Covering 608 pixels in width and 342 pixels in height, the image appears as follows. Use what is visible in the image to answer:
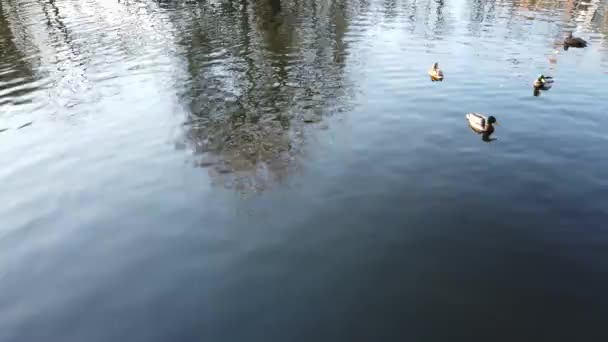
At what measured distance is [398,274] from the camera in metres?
14.0

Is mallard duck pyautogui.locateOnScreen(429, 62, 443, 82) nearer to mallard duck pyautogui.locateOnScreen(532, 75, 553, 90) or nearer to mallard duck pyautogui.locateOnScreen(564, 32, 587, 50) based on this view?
mallard duck pyautogui.locateOnScreen(532, 75, 553, 90)

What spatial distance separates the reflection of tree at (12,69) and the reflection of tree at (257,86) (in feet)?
38.7

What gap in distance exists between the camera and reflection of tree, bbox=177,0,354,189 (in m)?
21.2

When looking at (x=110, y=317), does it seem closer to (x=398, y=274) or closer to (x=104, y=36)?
(x=398, y=274)

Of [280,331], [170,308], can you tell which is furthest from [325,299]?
[170,308]

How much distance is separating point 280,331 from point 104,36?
40.8 metres

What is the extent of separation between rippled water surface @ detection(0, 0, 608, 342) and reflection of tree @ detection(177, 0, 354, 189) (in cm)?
19

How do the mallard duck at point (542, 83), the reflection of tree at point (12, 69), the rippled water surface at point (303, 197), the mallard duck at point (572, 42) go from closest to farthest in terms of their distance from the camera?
1. the rippled water surface at point (303, 197)
2. the mallard duck at point (542, 83)
3. the reflection of tree at point (12, 69)
4. the mallard duck at point (572, 42)

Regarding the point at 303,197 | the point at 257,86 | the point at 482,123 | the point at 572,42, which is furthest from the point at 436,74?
the point at 303,197

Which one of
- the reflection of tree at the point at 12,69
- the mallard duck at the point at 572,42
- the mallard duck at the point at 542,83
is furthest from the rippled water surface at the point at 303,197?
the mallard duck at the point at 572,42

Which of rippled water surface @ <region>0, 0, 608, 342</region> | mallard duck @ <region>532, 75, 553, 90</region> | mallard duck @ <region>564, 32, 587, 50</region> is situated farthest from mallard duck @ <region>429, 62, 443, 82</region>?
mallard duck @ <region>564, 32, 587, 50</region>

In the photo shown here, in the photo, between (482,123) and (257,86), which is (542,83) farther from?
(257,86)

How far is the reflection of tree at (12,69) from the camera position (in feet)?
99.0

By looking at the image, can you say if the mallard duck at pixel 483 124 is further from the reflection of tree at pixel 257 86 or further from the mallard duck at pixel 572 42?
the mallard duck at pixel 572 42
